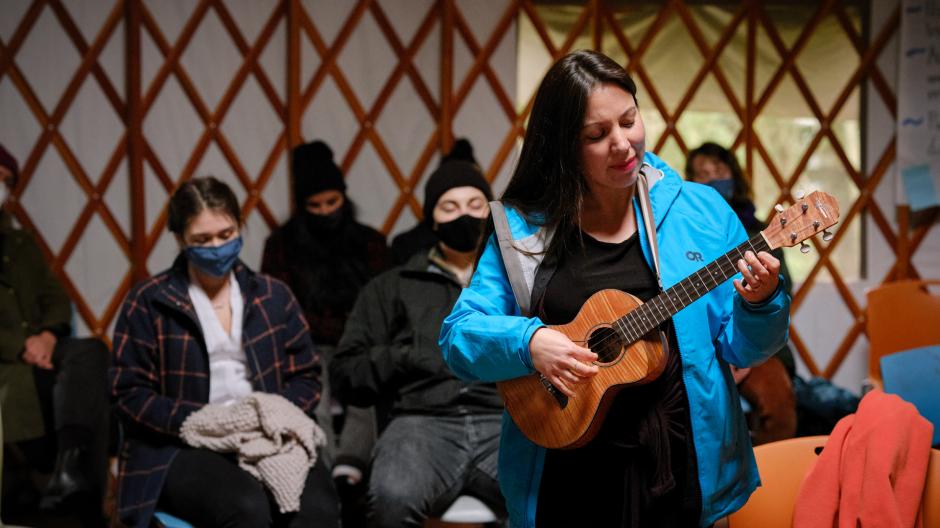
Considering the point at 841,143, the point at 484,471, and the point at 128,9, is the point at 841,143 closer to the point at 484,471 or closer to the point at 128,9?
the point at 484,471

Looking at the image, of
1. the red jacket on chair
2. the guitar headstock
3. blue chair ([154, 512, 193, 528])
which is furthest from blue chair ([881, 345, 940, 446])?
blue chair ([154, 512, 193, 528])

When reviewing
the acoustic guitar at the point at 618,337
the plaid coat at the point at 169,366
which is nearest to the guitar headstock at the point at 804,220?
the acoustic guitar at the point at 618,337

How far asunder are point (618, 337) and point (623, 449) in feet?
0.52

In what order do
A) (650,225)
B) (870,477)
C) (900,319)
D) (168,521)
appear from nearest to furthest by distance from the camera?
1. (650,225)
2. (870,477)
3. (168,521)
4. (900,319)

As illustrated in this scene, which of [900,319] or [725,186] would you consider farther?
[725,186]

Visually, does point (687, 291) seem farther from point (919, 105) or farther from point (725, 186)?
A: point (919, 105)

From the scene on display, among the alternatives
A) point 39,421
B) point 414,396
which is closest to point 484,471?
point 414,396

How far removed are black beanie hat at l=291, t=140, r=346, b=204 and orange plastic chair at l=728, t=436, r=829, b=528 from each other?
6.89 feet

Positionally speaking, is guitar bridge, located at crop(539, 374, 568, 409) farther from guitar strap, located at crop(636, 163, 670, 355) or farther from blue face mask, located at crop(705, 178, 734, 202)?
blue face mask, located at crop(705, 178, 734, 202)

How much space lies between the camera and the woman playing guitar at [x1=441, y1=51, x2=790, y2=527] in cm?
143

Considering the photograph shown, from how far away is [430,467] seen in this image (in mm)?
2430

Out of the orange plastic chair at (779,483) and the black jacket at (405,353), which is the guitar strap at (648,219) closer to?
the orange plastic chair at (779,483)

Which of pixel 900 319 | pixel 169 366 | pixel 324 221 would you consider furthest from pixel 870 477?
pixel 324 221

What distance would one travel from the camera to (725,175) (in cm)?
343
